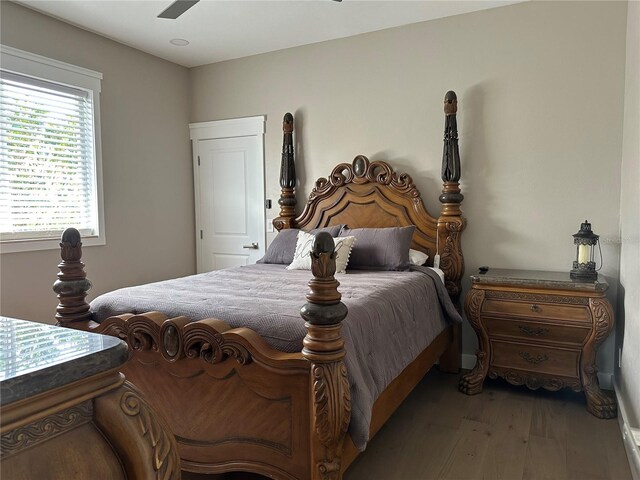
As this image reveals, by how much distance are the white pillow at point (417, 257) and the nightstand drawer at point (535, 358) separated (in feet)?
2.47

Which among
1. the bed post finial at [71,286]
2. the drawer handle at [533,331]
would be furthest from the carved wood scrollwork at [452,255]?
the bed post finial at [71,286]

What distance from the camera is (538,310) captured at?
2.88 meters

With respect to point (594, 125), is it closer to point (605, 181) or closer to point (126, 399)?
point (605, 181)

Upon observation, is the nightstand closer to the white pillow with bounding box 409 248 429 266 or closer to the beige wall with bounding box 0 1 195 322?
the white pillow with bounding box 409 248 429 266

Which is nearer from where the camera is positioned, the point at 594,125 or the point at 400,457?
the point at 400,457

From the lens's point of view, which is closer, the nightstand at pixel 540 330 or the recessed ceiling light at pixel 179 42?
the nightstand at pixel 540 330

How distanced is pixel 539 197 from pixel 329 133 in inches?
69.9

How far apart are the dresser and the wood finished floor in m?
1.63

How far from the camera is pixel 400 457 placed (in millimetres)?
2295

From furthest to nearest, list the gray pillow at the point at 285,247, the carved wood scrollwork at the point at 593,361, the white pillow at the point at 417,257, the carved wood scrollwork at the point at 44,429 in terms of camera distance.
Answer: the gray pillow at the point at 285,247 < the white pillow at the point at 417,257 < the carved wood scrollwork at the point at 593,361 < the carved wood scrollwork at the point at 44,429

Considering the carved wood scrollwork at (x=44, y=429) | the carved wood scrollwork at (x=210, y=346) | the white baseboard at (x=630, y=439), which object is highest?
the carved wood scrollwork at (x=44, y=429)

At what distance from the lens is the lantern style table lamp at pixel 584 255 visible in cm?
289

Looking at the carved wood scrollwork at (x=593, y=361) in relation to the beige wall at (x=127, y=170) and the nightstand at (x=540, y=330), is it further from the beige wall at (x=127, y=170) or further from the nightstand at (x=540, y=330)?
the beige wall at (x=127, y=170)

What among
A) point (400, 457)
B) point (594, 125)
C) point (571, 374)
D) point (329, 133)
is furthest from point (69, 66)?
point (571, 374)
